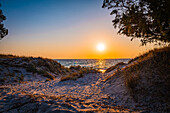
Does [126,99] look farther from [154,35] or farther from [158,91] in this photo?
[154,35]

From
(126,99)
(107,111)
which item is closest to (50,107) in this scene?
(107,111)

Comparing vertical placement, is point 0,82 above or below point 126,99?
below

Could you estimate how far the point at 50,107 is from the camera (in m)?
2.88

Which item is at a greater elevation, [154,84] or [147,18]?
[147,18]

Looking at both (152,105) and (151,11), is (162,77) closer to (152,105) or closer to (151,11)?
(152,105)

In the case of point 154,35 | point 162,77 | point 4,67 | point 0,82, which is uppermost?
point 154,35

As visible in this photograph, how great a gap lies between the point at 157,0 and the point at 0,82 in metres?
10.7

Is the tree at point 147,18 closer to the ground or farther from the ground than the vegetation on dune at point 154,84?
farther from the ground

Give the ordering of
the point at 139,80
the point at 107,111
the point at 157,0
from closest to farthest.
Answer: the point at 107,111
the point at 157,0
the point at 139,80

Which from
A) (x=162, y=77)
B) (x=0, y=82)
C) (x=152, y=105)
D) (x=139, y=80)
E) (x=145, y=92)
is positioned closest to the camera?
(x=152, y=105)

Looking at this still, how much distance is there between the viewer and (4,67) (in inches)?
403

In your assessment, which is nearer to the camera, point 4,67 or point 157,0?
point 157,0

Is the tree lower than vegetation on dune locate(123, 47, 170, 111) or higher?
higher

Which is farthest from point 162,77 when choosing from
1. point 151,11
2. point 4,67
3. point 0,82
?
point 4,67
